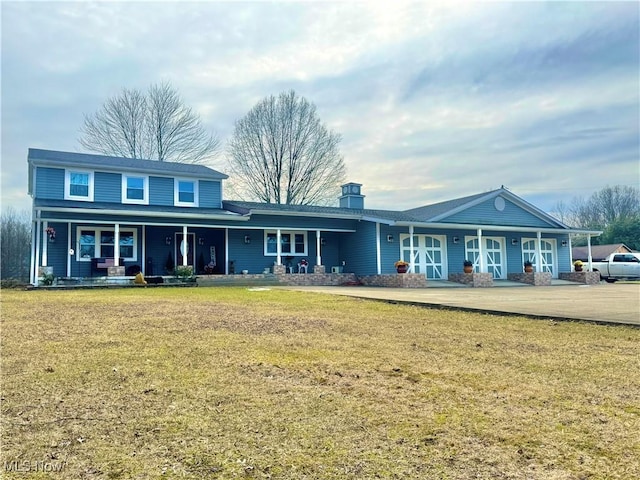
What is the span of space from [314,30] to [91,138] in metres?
24.3

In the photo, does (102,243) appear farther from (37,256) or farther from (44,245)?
(37,256)

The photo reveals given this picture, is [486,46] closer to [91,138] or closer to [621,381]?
[621,381]

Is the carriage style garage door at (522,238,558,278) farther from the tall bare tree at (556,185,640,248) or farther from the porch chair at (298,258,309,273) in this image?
the tall bare tree at (556,185,640,248)

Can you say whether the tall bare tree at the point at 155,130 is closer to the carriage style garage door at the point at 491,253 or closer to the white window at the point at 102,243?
the white window at the point at 102,243

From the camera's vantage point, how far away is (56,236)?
17.9 m

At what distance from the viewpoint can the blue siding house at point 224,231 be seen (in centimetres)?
1795

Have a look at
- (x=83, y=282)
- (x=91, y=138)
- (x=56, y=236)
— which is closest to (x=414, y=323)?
(x=83, y=282)

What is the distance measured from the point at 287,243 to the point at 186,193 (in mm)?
5269

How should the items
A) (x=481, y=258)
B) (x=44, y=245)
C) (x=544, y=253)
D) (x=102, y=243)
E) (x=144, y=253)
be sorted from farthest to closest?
(x=544, y=253), (x=481, y=258), (x=144, y=253), (x=102, y=243), (x=44, y=245)

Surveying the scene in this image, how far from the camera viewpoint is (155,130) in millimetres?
32406

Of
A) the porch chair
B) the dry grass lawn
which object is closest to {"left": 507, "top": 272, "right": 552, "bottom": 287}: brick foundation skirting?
the porch chair

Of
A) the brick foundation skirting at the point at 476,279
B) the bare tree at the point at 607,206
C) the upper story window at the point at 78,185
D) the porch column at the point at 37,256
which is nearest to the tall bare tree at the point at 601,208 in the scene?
the bare tree at the point at 607,206

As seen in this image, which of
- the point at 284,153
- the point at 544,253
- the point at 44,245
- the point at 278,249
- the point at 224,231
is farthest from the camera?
the point at 284,153

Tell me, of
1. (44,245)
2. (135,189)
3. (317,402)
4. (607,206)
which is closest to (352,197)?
(135,189)
